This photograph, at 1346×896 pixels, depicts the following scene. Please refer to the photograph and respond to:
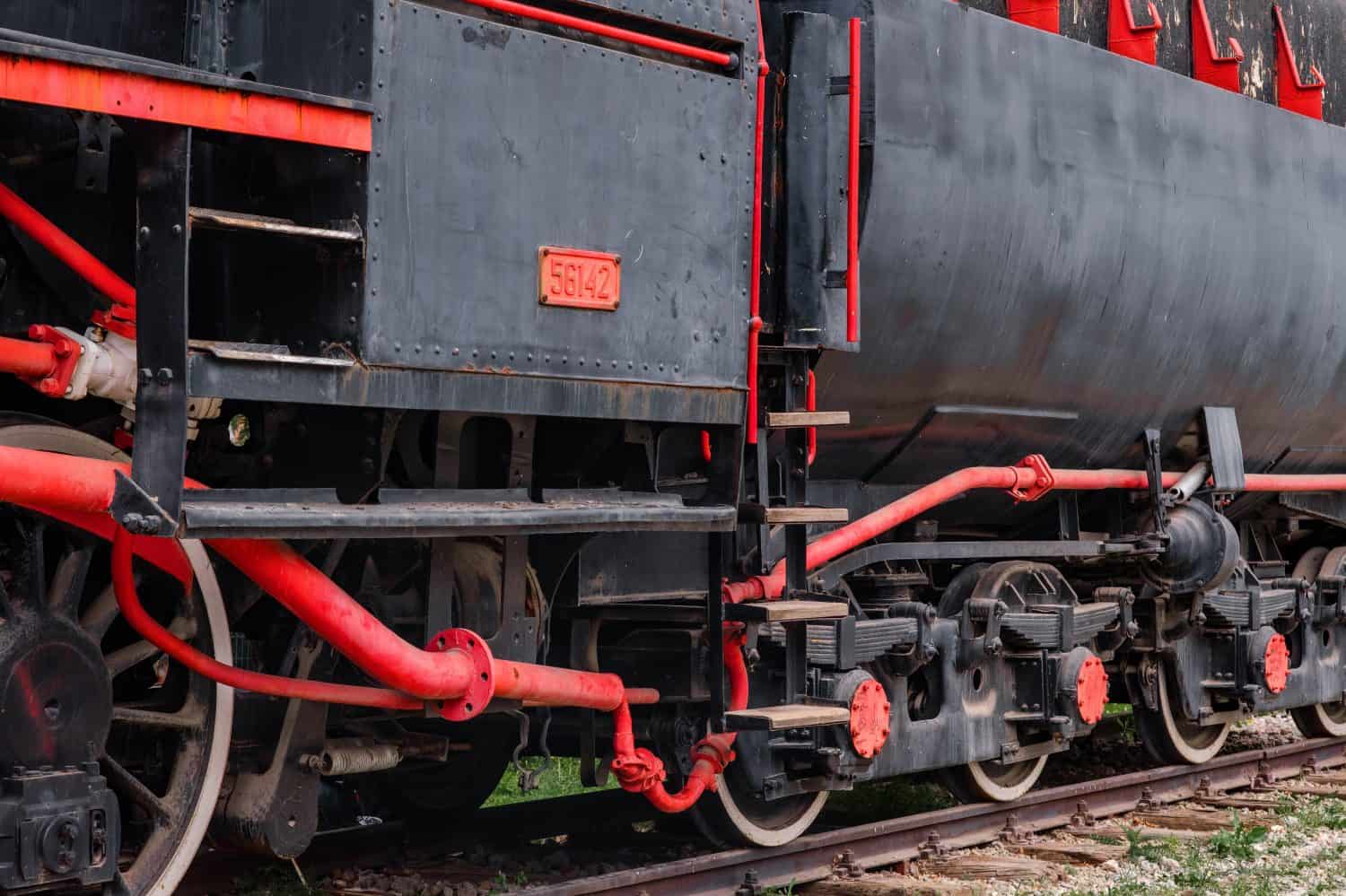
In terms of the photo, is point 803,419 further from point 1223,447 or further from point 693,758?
point 1223,447

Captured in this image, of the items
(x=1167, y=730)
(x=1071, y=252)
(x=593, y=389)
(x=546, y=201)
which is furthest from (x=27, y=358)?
(x=1167, y=730)

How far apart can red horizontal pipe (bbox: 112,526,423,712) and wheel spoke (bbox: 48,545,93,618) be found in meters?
0.11

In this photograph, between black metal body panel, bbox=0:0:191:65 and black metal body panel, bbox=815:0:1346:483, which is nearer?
black metal body panel, bbox=0:0:191:65

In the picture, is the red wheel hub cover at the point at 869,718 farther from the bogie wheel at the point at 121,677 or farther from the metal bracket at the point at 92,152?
the metal bracket at the point at 92,152

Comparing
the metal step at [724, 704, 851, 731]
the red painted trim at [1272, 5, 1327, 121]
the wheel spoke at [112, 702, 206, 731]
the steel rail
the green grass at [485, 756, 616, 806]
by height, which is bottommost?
the green grass at [485, 756, 616, 806]

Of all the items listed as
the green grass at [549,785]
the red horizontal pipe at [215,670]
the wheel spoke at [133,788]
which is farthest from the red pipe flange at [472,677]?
the green grass at [549,785]

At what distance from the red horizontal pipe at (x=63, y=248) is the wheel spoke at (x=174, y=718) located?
4.05 ft

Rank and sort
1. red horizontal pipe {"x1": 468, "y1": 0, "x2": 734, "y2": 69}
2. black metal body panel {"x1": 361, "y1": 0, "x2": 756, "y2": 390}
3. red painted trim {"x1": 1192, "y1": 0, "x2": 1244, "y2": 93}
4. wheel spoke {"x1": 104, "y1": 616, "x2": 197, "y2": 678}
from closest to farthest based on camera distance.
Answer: black metal body panel {"x1": 361, "y1": 0, "x2": 756, "y2": 390} → red horizontal pipe {"x1": 468, "y1": 0, "x2": 734, "y2": 69} → wheel spoke {"x1": 104, "y1": 616, "x2": 197, "y2": 678} → red painted trim {"x1": 1192, "y1": 0, "x2": 1244, "y2": 93}

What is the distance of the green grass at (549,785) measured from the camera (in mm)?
8742

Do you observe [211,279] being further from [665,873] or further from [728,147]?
[665,873]

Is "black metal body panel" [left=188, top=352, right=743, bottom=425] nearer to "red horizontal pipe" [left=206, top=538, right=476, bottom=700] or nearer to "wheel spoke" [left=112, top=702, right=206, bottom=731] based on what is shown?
"red horizontal pipe" [left=206, top=538, right=476, bottom=700]

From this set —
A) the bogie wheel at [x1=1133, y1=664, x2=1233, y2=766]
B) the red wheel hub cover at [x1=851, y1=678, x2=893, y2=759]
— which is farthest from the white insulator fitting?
the bogie wheel at [x1=1133, y1=664, x2=1233, y2=766]

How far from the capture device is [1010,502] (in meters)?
8.03

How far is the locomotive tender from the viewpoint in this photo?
4.40 metres
